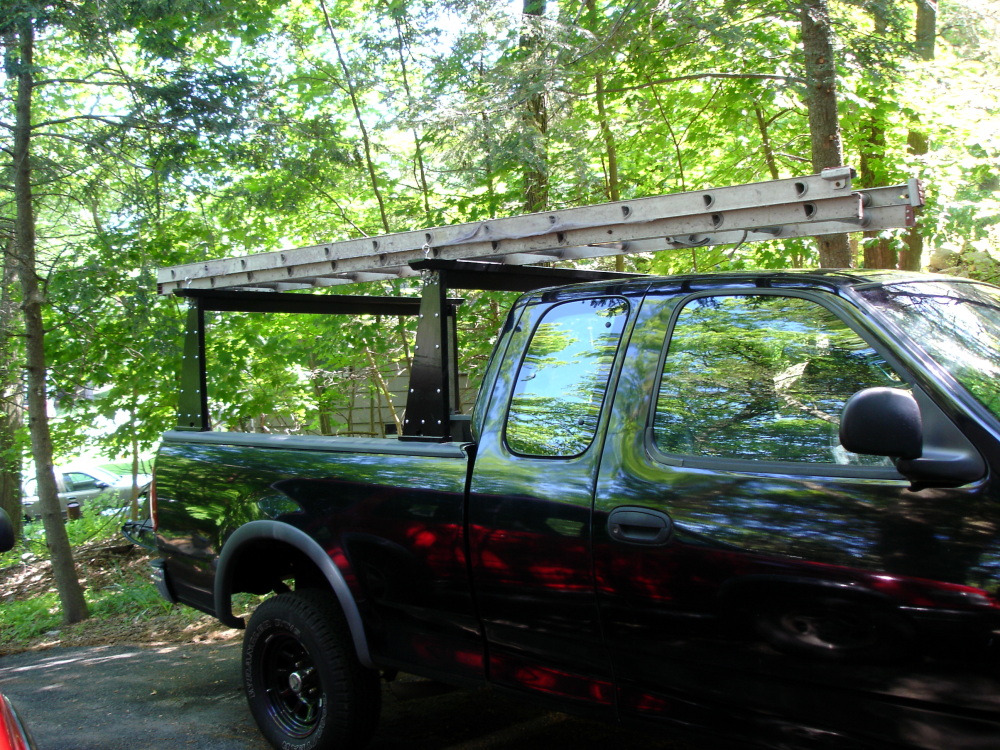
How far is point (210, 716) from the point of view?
4930 millimetres

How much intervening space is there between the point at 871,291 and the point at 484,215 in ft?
25.1

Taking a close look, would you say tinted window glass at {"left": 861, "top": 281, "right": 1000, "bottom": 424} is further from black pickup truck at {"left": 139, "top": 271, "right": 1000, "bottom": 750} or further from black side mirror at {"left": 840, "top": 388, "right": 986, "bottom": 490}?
black side mirror at {"left": 840, "top": 388, "right": 986, "bottom": 490}

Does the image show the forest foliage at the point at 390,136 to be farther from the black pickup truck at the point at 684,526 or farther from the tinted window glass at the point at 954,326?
the black pickup truck at the point at 684,526

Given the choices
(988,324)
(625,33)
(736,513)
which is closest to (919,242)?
(625,33)

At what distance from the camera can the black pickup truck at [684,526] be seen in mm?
2385

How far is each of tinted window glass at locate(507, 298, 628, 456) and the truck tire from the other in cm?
128

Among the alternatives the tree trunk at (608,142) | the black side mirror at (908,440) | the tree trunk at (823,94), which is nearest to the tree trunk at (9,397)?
the tree trunk at (608,142)

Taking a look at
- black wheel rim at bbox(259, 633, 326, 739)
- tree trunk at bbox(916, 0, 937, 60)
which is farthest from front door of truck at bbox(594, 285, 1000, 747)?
tree trunk at bbox(916, 0, 937, 60)

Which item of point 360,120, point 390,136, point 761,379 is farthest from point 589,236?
point 390,136

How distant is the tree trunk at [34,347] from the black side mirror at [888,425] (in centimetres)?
825

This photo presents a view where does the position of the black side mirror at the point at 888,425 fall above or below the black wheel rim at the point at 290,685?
above

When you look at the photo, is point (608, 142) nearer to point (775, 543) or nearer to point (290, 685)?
point (290, 685)

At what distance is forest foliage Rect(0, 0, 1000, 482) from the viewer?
875cm

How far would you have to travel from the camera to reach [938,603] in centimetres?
233
